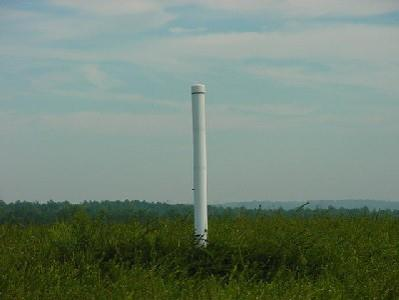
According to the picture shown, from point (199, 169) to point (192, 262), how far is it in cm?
135

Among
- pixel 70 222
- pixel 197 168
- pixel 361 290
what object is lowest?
pixel 361 290

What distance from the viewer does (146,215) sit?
12.9 m

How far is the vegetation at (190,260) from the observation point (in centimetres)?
819

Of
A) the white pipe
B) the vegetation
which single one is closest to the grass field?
the vegetation

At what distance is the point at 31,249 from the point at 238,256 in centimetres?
287

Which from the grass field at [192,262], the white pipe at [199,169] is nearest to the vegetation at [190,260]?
the grass field at [192,262]

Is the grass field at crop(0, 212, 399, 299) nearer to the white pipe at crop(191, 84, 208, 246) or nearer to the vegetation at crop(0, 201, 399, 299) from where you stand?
the vegetation at crop(0, 201, 399, 299)

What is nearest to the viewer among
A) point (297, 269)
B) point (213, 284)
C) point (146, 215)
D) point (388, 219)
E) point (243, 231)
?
point (213, 284)

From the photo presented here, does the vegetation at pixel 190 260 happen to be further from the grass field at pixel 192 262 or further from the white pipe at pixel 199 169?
the white pipe at pixel 199 169

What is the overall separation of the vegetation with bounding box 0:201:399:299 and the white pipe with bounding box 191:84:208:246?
25cm

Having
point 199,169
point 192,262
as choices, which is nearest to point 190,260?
point 192,262

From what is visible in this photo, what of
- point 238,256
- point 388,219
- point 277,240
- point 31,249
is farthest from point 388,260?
point 31,249

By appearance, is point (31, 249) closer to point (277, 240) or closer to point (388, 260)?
point (277, 240)

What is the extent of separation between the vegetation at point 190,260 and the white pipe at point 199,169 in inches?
9.8
